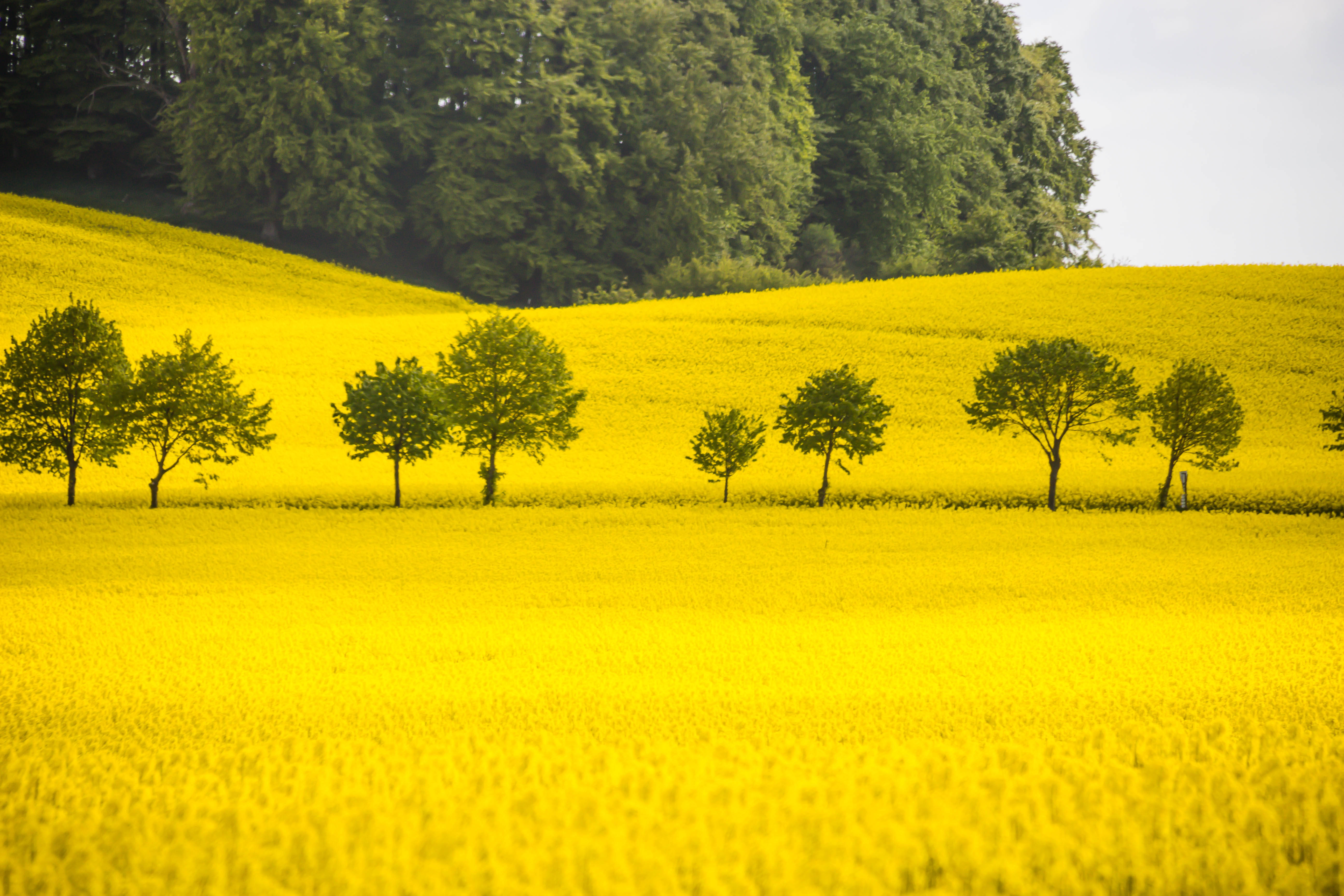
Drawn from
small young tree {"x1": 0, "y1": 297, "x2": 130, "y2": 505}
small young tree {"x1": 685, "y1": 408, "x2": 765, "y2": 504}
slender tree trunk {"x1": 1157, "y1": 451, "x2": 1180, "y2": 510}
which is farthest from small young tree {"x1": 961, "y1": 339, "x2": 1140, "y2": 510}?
small young tree {"x1": 0, "y1": 297, "x2": 130, "y2": 505}

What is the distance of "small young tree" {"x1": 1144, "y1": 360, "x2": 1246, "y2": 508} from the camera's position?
2617cm

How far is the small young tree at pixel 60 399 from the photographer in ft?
80.1

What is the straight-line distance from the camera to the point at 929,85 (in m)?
74.6

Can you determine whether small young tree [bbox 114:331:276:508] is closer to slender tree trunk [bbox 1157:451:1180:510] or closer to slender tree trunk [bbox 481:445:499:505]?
slender tree trunk [bbox 481:445:499:505]

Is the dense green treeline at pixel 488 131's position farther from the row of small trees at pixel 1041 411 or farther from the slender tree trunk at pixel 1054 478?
the slender tree trunk at pixel 1054 478

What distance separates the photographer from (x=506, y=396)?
26.7 meters

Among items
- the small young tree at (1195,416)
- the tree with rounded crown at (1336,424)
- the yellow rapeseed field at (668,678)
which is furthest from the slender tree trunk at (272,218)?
the tree with rounded crown at (1336,424)

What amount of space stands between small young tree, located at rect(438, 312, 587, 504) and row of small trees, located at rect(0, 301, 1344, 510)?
40 millimetres

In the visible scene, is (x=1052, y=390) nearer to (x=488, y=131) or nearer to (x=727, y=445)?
(x=727, y=445)

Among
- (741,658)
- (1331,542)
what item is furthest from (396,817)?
(1331,542)

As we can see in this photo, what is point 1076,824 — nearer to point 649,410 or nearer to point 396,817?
point 396,817

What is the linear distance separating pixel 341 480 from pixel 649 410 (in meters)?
11.0

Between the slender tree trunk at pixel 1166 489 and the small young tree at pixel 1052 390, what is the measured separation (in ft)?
3.56

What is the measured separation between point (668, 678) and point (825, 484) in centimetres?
1668
